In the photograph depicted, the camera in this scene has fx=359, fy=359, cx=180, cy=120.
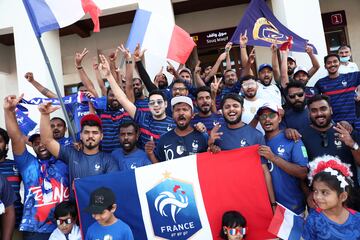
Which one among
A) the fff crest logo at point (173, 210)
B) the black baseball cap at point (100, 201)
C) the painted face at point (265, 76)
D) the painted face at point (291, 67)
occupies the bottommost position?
the fff crest logo at point (173, 210)

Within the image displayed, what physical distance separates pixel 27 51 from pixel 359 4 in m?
8.69

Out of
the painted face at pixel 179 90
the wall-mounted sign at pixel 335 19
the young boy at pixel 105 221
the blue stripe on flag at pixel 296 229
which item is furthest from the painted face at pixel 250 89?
the wall-mounted sign at pixel 335 19

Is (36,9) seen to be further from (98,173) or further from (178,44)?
(178,44)

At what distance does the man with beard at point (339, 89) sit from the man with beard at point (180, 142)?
7.19ft

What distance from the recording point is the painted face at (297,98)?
4.19 metres

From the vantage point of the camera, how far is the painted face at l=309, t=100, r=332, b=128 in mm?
3410

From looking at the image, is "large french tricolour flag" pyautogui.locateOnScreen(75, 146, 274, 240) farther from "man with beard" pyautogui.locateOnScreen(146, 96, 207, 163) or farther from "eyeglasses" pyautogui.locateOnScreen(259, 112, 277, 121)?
"eyeglasses" pyautogui.locateOnScreen(259, 112, 277, 121)

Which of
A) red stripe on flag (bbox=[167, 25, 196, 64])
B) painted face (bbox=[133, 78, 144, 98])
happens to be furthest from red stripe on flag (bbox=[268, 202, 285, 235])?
red stripe on flag (bbox=[167, 25, 196, 64])

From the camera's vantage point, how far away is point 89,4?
192 inches

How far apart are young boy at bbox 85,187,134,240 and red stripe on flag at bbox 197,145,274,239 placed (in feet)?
2.89

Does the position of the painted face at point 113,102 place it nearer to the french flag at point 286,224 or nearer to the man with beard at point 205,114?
the man with beard at point 205,114

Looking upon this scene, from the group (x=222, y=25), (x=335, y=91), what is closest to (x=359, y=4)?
(x=222, y=25)

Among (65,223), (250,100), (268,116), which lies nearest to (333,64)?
(250,100)

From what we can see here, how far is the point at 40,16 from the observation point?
4.36 m
